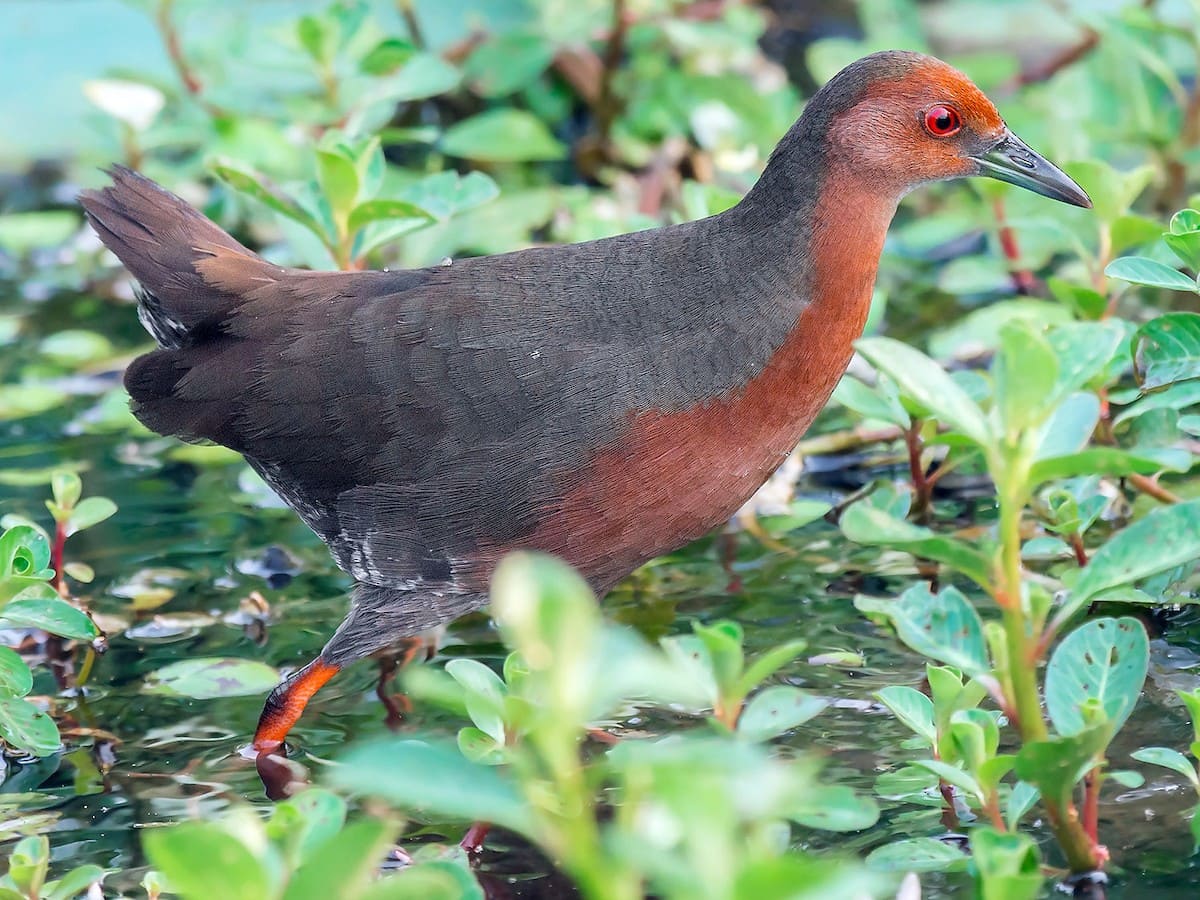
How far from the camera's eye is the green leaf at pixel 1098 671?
2.27 metres

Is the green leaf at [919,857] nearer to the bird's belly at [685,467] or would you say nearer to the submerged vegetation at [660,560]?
the submerged vegetation at [660,560]

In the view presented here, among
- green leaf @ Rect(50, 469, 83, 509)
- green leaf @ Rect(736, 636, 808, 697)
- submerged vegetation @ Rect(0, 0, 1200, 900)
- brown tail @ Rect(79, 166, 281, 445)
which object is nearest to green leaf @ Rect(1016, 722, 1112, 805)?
Answer: submerged vegetation @ Rect(0, 0, 1200, 900)

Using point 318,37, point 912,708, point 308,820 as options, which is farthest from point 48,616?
point 318,37

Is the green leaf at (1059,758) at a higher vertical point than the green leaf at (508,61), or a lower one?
lower

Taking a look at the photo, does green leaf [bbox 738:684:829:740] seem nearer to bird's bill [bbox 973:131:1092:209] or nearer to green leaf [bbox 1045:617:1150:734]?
green leaf [bbox 1045:617:1150:734]

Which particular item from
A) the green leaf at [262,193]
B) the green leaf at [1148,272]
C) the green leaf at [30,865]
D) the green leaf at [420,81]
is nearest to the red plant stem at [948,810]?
the green leaf at [1148,272]

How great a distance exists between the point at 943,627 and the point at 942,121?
1.26 m

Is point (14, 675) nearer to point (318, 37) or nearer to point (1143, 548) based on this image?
point (1143, 548)

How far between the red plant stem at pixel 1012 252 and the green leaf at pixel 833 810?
88.9 inches

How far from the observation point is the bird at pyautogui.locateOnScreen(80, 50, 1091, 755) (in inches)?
116

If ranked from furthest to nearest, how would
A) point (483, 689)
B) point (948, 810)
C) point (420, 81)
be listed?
point (420, 81), point (948, 810), point (483, 689)

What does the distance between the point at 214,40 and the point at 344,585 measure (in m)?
2.41

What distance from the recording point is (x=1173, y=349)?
298 centimetres

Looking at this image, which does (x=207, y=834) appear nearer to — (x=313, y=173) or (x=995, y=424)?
(x=995, y=424)
